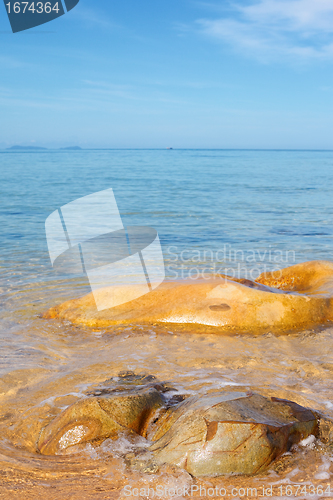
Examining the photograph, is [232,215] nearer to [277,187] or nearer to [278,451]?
[277,187]

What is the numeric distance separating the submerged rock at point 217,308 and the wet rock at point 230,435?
194cm

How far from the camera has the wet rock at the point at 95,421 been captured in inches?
95.0

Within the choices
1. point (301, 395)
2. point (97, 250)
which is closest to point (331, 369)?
point (301, 395)

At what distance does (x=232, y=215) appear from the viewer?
13141 mm
